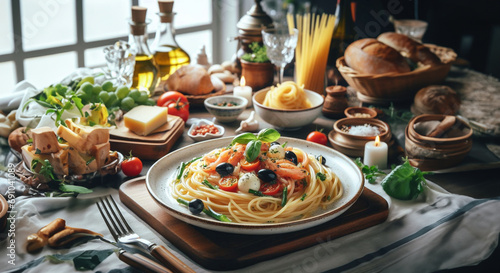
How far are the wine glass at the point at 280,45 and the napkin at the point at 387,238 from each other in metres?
1.26

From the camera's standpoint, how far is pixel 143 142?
7.92 ft

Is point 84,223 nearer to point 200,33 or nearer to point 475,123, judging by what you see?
point 475,123

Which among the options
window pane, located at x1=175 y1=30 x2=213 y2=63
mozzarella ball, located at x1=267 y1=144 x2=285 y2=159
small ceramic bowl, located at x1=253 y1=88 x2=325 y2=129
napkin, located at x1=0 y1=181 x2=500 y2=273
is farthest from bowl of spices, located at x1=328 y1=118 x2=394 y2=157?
window pane, located at x1=175 y1=30 x2=213 y2=63

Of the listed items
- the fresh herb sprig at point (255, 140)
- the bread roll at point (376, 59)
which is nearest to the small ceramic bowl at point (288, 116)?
the bread roll at point (376, 59)

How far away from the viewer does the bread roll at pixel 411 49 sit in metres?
3.01

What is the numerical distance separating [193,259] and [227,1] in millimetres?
4129

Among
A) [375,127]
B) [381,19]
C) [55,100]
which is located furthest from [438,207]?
[381,19]

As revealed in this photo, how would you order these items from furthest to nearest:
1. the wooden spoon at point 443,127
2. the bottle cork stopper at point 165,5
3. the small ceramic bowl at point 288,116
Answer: the bottle cork stopper at point 165,5 → the small ceramic bowl at point 288,116 → the wooden spoon at point 443,127

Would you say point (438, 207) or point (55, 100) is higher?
point (55, 100)

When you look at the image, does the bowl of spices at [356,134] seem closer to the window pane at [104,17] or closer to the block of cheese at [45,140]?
the block of cheese at [45,140]

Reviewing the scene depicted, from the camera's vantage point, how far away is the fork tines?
1.74 m

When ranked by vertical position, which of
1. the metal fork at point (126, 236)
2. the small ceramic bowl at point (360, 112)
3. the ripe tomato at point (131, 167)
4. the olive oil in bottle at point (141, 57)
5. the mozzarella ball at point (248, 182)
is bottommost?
the metal fork at point (126, 236)

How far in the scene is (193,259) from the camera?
1.66 m

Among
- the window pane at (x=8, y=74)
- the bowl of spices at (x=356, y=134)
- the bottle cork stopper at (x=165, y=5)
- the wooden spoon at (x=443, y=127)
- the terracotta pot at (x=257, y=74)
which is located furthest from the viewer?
the window pane at (x=8, y=74)
